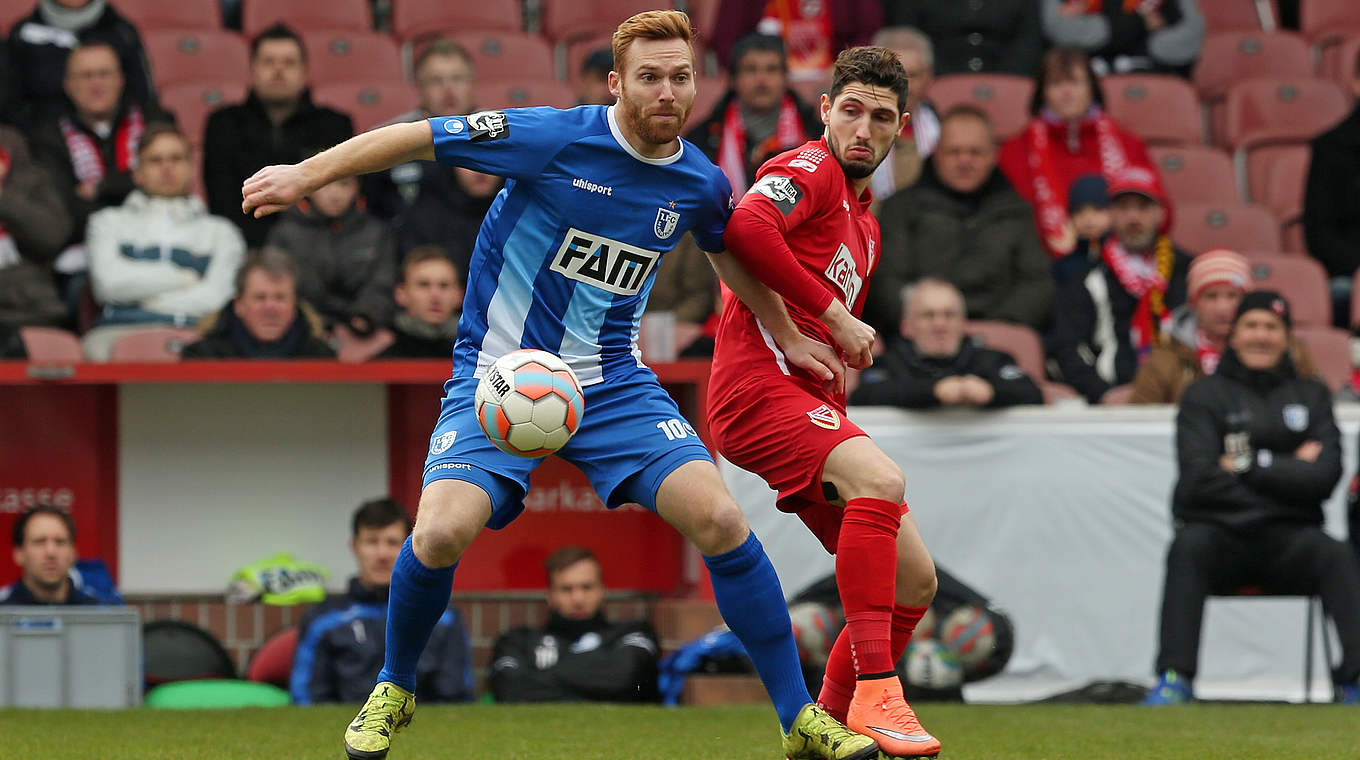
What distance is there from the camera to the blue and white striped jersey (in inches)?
195

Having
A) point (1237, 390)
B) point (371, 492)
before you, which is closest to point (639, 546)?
point (371, 492)

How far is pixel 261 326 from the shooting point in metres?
8.51

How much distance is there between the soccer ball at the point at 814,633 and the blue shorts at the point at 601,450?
2906 mm

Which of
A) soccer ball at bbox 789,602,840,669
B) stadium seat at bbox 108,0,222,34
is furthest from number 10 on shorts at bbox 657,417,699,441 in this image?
stadium seat at bbox 108,0,222,34

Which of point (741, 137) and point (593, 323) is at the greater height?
point (741, 137)

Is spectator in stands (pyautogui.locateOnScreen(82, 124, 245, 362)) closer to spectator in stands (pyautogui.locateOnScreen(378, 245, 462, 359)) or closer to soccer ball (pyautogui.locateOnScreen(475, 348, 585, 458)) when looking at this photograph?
spectator in stands (pyautogui.locateOnScreen(378, 245, 462, 359))

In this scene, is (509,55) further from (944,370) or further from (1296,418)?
(1296,418)

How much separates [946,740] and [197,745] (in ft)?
8.48

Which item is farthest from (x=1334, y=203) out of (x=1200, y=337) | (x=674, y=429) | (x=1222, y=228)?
(x=674, y=429)

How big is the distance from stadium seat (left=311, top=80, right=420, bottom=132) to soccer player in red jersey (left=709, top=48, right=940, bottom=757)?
5985mm

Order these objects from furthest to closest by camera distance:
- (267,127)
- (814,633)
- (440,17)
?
(440,17)
(267,127)
(814,633)

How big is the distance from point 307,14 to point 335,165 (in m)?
7.92

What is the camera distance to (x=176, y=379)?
27.4 ft

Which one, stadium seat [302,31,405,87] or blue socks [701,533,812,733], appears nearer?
blue socks [701,533,812,733]
